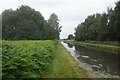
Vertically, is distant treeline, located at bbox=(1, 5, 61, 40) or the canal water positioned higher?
distant treeline, located at bbox=(1, 5, 61, 40)

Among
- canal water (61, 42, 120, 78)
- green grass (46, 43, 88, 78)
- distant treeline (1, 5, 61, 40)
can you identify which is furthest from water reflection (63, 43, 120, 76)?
distant treeline (1, 5, 61, 40)

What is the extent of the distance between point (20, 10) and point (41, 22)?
790cm

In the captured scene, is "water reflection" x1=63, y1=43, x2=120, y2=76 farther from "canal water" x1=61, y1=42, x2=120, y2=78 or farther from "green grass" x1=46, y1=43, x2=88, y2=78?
"green grass" x1=46, y1=43, x2=88, y2=78

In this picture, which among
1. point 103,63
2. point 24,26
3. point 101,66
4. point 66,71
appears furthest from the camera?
point 24,26

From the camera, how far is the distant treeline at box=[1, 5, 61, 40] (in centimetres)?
7131

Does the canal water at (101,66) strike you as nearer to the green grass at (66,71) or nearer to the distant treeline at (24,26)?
the green grass at (66,71)

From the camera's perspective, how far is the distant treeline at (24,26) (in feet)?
234

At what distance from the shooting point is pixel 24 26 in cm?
7144

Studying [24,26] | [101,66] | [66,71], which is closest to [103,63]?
[101,66]

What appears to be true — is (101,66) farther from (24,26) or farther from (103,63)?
(24,26)

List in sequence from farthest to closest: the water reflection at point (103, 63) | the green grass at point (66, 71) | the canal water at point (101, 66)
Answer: the water reflection at point (103, 63)
the canal water at point (101, 66)
the green grass at point (66, 71)

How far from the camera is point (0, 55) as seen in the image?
31.6 feet

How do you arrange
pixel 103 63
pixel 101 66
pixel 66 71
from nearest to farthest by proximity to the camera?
pixel 66 71, pixel 101 66, pixel 103 63

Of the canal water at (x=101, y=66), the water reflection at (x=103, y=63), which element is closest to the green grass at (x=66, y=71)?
the canal water at (x=101, y=66)
